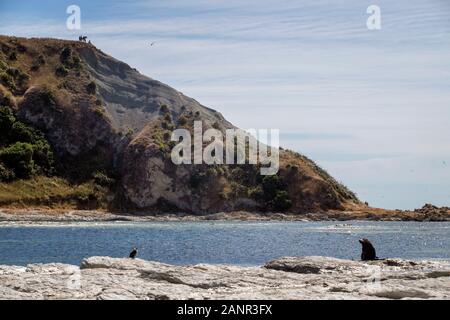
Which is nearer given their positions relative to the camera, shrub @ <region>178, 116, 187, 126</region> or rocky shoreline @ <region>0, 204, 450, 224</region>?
rocky shoreline @ <region>0, 204, 450, 224</region>

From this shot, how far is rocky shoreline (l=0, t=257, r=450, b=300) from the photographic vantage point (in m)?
18.1

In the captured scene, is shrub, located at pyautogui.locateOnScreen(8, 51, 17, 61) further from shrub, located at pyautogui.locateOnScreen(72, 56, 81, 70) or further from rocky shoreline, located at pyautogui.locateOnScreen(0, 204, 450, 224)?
rocky shoreline, located at pyautogui.locateOnScreen(0, 204, 450, 224)

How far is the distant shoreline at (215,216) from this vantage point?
107969mm

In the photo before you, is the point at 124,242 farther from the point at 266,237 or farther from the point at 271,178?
the point at 271,178

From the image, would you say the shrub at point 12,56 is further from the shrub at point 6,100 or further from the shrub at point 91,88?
the shrub at point 91,88

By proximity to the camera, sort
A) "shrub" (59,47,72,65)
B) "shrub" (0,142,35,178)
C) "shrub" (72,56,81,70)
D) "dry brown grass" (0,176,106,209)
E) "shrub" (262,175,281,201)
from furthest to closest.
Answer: "shrub" (59,47,72,65), "shrub" (72,56,81,70), "shrub" (262,175,281,201), "shrub" (0,142,35,178), "dry brown grass" (0,176,106,209)

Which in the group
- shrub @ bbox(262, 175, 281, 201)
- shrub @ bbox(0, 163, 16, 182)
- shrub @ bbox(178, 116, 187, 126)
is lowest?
shrub @ bbox(262, 175, 281, 201)

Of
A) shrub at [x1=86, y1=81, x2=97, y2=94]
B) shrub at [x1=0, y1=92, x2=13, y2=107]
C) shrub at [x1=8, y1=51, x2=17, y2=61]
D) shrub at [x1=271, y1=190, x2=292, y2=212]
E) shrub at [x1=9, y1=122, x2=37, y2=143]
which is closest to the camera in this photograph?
shrub at [x1=271, y1=190, x2=292, y2=212]

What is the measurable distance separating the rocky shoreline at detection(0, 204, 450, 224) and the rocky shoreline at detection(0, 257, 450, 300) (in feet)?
271

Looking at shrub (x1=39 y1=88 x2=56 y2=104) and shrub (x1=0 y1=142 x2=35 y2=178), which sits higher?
shrub (x1=39 y1=88 x2=56 y2=104)

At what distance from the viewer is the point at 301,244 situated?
66562 mm

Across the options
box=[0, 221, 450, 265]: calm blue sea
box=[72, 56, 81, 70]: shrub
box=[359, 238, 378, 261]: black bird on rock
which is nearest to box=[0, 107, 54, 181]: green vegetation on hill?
box=[72, 56, 81, 70]: shrub

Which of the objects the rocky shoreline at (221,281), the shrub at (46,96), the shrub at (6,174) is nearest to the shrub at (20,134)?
the shrub at (46,96)
